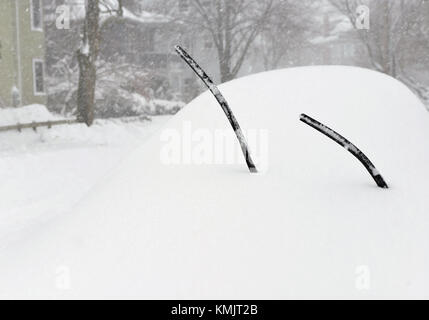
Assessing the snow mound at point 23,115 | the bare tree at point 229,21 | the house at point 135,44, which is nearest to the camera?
the snow mound at point 23,115

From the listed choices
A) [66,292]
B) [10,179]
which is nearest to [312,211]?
[66,292]

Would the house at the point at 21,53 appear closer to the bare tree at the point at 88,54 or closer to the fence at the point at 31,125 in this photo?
the bare tree at the point at 88,54

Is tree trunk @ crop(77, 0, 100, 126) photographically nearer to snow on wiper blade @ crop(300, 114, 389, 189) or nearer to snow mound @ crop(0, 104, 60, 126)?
snow mound @ crop(0, 104, 60, 126)

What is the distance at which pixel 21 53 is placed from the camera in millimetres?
25531

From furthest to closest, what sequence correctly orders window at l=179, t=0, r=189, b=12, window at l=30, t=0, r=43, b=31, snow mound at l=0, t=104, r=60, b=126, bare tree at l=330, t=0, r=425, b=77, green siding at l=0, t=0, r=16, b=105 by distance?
window at l=179, t=0, r=189, b=12 → bare tree at l=330, t=0, r=425, b=77 → window at l=30, t=0, r=43, b=31 → green siding at l=0, t=0, r=16, b=105 → snow mound at l=0, t=104, r=60, b=126

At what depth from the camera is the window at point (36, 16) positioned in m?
26.1

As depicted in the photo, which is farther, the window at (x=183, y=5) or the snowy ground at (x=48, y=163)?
the window at (x=183, y=5)

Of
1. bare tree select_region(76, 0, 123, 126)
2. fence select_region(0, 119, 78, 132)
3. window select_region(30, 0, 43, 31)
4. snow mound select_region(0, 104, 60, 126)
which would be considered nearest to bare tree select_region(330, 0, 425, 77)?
bare tree select_region(76, 0, 123, 126)

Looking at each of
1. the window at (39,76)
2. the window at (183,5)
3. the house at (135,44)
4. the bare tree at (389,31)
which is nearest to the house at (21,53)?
the window at (39,76)

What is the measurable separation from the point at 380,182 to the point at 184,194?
103cm

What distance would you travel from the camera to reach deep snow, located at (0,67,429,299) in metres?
2.56

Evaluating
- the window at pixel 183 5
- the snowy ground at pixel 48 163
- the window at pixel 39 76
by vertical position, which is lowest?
the snowy ground at pixel 48 163

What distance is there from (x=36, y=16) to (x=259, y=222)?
25783 millimetres
